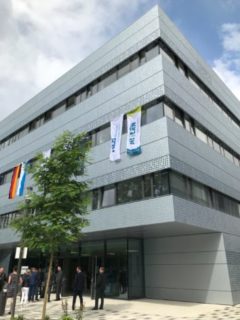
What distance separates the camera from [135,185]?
1741 centimetres

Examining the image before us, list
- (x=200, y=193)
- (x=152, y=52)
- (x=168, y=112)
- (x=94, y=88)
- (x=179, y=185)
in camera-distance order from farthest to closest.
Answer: (x=94, y=88)
(x=152, y=52)
(x=200, y=193)
(x=168, y=112)
(x=179, y=185)

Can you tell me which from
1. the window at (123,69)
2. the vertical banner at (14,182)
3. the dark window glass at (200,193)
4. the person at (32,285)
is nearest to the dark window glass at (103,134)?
the window at (123,69)

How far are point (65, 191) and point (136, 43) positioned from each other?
493 inches

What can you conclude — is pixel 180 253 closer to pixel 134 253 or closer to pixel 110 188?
pixel 134 253

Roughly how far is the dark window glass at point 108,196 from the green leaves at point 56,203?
17.1 feet

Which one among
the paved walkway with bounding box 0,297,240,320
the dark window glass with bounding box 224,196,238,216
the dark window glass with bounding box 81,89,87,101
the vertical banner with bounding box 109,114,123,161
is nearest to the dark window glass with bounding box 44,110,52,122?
the dark window glass with bounding box 81,89,87,101

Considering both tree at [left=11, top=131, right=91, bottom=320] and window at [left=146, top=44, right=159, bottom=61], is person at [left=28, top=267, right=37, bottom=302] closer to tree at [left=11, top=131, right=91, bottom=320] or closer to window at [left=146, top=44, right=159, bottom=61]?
tree at [left=11, top=131, right=91, bottom=320]

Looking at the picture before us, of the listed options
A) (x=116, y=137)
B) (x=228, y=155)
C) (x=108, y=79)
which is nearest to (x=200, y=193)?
(x=116, y=137)

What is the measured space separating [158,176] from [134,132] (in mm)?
3156

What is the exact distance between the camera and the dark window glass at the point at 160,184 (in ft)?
52.3

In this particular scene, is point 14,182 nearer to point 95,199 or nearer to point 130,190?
point 95,199

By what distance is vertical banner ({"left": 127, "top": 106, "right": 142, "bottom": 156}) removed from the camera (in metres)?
17.6

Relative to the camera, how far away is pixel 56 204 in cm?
1230

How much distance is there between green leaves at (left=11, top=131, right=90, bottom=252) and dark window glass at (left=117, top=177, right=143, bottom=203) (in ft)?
14.7
